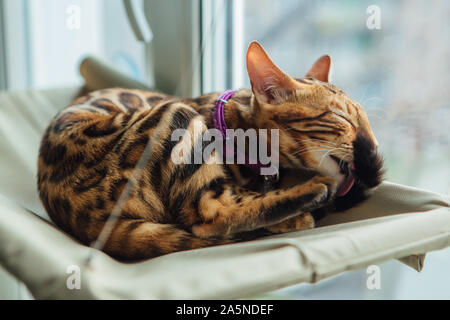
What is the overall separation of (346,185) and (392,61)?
0.28 metres

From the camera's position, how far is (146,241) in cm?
61

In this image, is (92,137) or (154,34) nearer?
(92,137)

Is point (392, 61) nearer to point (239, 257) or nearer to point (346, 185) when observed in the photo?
point (346, 185)

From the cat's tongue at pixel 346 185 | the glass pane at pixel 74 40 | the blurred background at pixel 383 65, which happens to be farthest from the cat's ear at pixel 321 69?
the glass pane at pixel 74 40

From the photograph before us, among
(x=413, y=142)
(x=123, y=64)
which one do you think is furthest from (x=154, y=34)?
(x=413, y=142)

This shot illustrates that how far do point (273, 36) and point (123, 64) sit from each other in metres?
1.01

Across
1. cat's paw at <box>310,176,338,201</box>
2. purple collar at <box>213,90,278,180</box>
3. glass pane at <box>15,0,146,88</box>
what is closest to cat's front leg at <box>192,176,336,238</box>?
cat's paw at <box>310,176,338,201</box>

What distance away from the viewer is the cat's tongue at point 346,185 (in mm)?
659

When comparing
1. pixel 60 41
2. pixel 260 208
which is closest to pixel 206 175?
pixel 260 208

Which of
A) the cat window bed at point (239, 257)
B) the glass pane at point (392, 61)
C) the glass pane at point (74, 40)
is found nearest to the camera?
the cat window bed at point (239, 257)

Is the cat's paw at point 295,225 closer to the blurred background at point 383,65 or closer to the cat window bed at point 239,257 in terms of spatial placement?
the cat window bed at point 239,257

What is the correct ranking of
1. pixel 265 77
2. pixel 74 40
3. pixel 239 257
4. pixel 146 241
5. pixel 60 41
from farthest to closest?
pixel 60 41, pixel 74 40, pixel 265 77, pixel 146 241, pixel 239 257

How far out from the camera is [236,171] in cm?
75
